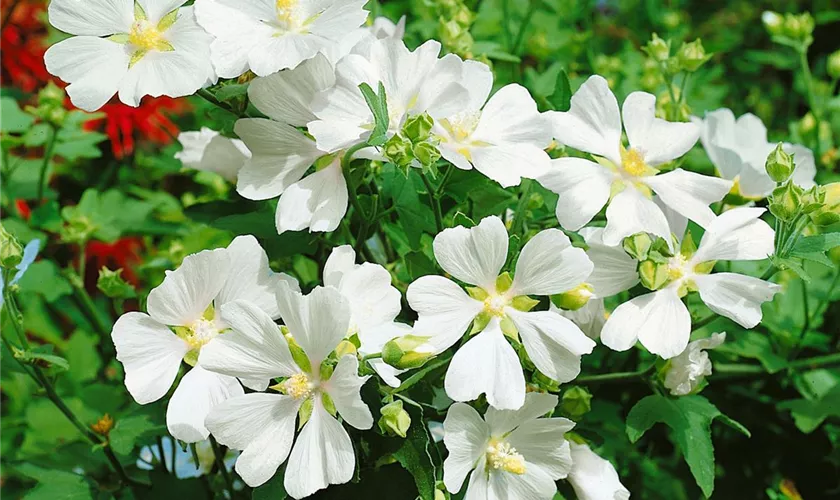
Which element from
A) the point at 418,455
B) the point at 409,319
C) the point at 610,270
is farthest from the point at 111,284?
the point at 610,270

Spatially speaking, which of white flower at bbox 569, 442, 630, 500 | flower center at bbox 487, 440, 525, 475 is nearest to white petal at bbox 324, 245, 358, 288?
flower center at bbox 487, 440, 525, 475

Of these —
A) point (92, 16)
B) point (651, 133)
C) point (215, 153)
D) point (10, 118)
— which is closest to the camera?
point (92, 16)

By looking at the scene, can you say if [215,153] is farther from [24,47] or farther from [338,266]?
[24,47]

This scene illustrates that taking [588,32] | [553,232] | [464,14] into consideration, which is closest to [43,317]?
[464,14]

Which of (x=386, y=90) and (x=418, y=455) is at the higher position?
(x=386, y=90)

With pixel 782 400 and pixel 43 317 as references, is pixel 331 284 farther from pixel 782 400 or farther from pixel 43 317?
pixel 43 317

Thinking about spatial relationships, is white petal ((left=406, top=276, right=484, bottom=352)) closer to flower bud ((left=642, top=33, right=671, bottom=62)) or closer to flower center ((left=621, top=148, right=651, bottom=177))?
flower center ((left=621, top=148, right=651, bottom=177))
